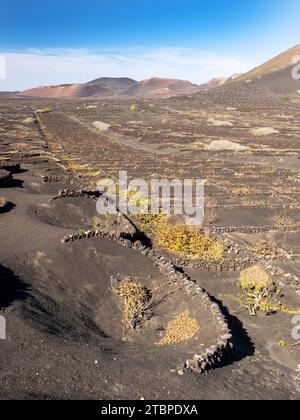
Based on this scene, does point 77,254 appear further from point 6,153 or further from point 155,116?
point 155,116

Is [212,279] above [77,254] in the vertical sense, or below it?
below

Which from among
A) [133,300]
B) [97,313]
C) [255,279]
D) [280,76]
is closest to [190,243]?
[255,279]

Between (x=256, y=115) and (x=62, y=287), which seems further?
(x=256, y=115)

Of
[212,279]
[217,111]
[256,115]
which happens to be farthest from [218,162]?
[217,111]

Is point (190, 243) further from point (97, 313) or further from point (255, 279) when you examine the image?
point (97, 313)

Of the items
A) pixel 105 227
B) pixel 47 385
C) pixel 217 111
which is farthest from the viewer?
pixel 217 111

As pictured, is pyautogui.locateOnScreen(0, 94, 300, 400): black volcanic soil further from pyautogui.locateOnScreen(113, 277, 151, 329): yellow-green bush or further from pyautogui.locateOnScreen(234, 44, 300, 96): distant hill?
pyautogui.locateOnScreen(234, 44, 300, 96): distant hill
